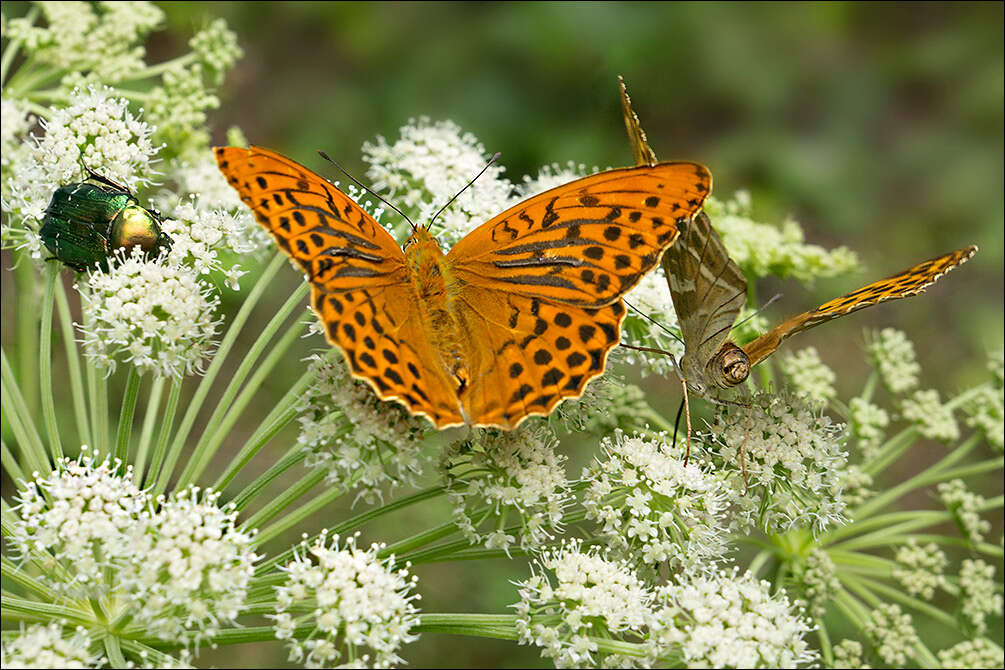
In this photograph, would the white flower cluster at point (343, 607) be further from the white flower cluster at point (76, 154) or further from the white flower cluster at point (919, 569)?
the white flower cluster at point (919, 569)

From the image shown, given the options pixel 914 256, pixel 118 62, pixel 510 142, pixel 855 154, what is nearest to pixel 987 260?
pixel 914 256

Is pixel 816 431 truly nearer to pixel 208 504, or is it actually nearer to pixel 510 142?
pixel 208 504

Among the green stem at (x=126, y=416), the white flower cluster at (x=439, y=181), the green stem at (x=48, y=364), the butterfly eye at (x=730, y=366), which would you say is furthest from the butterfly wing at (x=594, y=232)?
the green stem at (x=48, y=364)

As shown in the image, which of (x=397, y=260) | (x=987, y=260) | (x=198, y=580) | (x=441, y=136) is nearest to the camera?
(x=198, y=580)

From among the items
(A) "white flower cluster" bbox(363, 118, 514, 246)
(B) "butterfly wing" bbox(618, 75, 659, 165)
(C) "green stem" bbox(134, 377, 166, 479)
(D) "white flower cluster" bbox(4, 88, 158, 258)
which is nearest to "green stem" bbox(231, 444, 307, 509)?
(C) "green stem" bbox(134, 377, 166, 479)

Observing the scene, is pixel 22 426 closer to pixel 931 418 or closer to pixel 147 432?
pixel 147 432
